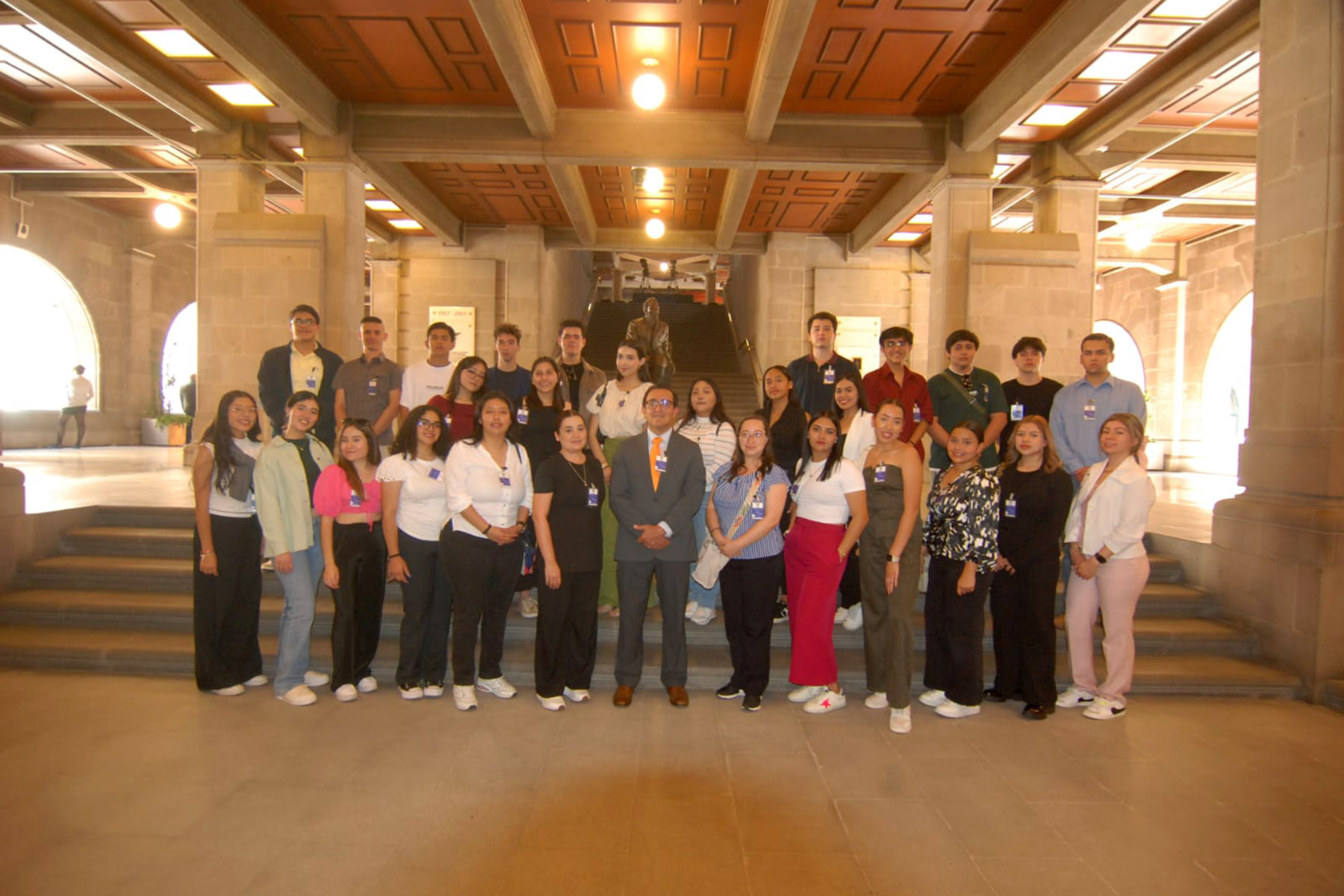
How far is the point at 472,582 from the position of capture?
14.6ft

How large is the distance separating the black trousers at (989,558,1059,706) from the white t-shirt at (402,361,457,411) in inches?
163

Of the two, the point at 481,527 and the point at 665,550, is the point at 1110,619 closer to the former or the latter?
the point at 665,550

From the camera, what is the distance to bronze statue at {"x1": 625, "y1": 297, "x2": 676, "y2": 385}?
20.3 feet

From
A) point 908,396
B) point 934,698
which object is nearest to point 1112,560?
point 934,698

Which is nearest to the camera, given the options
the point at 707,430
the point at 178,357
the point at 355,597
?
the point at 355,597

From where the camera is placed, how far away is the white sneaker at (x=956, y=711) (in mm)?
4434

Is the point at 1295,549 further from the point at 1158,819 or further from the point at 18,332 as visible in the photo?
the point at 18,332

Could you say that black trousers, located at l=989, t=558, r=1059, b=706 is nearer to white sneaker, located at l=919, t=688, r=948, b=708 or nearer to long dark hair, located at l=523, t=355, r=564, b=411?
white sneaker, located at l=919, t=688, r=948, b=708

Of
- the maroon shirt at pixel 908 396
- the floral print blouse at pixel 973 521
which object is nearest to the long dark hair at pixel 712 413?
the maroon shirt at pixel 908 396

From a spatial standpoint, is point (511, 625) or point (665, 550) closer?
point (665, 550)

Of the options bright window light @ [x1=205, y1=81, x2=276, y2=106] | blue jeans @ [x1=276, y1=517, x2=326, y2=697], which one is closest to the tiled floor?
blue jeans @ [x1=276, y1=517, x2=326, y2=697]

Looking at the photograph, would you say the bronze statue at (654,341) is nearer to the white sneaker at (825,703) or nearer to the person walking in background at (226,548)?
the white sneaker at (825,703)

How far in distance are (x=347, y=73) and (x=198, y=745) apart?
743 cm

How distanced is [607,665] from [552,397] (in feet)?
5.98
